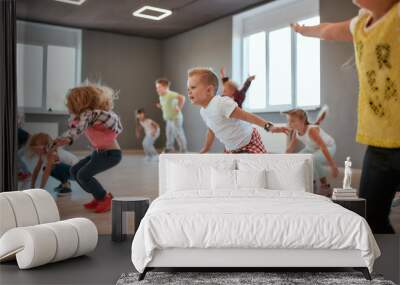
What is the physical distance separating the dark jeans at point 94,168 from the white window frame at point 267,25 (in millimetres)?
1617

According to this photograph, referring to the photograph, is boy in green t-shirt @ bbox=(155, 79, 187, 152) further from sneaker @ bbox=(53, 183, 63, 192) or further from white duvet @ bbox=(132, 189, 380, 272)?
white duvet @ bbox=(132, 189, 380, 272)

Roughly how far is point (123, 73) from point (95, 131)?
717mm

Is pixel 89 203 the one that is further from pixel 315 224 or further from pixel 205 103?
pixel 315 224

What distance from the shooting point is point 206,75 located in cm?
523

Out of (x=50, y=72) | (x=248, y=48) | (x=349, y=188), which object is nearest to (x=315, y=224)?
(x=349, y=188)


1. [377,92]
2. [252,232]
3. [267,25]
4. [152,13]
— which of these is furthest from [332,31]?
[252,232]

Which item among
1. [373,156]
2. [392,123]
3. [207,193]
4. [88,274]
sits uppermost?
[392,123]

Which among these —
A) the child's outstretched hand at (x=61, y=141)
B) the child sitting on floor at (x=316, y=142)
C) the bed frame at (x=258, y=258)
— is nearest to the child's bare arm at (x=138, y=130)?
the child's outstretched hand at (x=61, y=141)

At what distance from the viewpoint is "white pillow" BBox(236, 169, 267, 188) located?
14.9 ft

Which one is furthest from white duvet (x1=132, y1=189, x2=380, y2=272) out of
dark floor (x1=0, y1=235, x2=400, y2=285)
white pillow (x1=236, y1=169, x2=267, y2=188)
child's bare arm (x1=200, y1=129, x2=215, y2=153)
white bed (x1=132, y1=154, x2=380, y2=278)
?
child's bare arm (x1=200, y1=129, x2=215, y2=153)

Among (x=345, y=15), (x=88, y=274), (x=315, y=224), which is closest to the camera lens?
(x=315, y=224)

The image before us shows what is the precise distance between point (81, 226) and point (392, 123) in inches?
121

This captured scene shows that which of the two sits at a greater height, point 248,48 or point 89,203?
point 248,48

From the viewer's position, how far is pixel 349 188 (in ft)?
15.5
